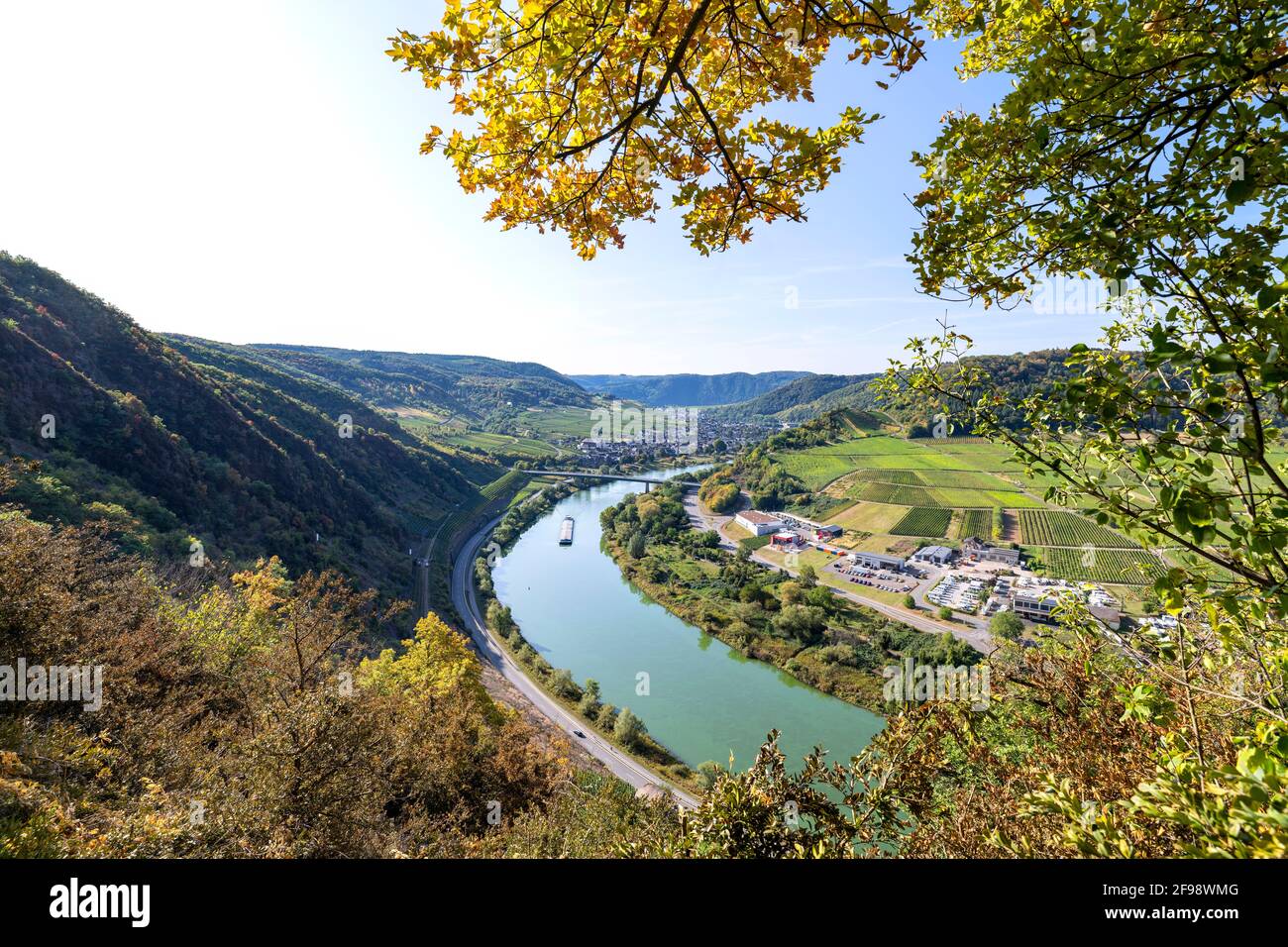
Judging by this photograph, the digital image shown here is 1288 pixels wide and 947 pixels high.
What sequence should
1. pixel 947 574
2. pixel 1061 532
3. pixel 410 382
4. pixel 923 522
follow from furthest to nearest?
1. pixel 410 382
2. pixel 923 522
3. pixel 1061 532
4. pixel 947 574

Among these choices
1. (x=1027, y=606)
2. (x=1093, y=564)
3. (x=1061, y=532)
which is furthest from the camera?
(x=1061, y=532)

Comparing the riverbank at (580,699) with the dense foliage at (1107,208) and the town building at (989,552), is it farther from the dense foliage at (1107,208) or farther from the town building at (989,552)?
the town building at (989,552)

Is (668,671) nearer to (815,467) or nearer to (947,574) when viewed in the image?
(947,574)

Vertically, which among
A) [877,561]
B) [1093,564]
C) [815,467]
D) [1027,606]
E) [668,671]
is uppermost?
[815,467]

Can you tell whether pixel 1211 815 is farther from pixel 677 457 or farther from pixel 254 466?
pixel 677 457

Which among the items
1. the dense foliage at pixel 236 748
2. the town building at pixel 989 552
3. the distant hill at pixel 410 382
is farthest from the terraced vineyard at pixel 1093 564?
the distant hill at pixel 410 382

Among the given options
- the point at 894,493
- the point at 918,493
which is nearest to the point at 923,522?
the point at 918,493
